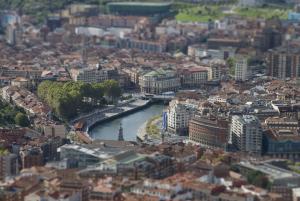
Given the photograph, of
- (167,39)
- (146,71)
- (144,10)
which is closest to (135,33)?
(167,39)

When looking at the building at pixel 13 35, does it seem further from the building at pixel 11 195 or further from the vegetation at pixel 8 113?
the building at pixel 11 195

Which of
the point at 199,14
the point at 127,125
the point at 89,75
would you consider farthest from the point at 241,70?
the point at 199,14

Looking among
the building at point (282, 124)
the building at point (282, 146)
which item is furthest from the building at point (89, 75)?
the building at point (282, 146)

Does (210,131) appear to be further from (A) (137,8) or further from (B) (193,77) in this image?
(A) (137,8)

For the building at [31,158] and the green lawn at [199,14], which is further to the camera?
the green lawn at [199,14]

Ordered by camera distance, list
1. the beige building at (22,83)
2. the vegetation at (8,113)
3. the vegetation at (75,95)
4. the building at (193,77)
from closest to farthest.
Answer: the vegetation at (8,113) → the vegetation at (75,95) → the beige building at (22,83) → the building at (193,77)

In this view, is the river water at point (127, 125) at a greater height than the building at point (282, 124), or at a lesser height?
lesser

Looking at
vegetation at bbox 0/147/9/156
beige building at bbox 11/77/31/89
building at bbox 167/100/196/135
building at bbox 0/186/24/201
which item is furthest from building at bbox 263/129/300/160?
beige building at bbox 11/77/31/89

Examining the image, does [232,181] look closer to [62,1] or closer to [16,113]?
[16,113]
